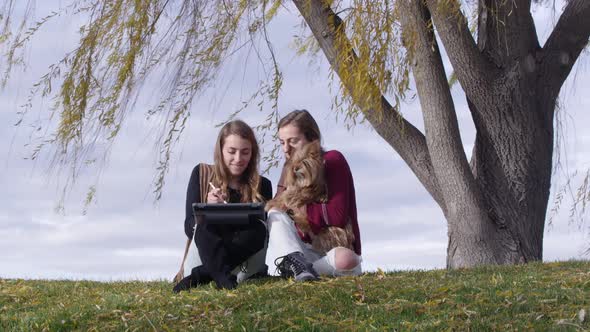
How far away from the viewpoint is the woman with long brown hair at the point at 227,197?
19.5ft

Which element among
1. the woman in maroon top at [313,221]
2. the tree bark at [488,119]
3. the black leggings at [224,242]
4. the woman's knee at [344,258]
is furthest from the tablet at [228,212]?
the tree bark at [488,119]

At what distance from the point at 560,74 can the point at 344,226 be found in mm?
4579

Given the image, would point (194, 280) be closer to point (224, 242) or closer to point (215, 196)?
point (224, 242)

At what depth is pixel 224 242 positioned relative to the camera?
600 cm

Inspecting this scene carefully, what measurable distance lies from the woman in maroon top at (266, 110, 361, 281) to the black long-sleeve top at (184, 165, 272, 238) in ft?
0.43

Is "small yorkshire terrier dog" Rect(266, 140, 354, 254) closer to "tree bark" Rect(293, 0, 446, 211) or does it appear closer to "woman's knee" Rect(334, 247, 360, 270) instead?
"woman's knee" Rect(334, 247, 360, 270)

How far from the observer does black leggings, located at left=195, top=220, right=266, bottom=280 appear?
5922 millimetres

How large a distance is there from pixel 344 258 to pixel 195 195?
49.9 inches

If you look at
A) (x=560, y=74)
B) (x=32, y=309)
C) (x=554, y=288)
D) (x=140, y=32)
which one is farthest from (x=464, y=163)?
(x=32, y=309)

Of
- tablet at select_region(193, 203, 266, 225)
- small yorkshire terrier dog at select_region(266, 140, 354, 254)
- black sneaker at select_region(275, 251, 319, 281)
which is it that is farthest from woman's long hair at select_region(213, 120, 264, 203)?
black sneaker at select_region(275, 251, 319, 281)

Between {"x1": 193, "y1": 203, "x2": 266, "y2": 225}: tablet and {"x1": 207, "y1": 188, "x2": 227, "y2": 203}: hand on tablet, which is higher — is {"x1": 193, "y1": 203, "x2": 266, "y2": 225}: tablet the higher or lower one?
the lower one

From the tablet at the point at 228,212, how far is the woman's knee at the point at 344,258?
0.64 metres

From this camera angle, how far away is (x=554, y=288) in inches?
235

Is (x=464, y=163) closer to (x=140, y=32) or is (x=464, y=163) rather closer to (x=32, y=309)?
(x=140, y=32)
